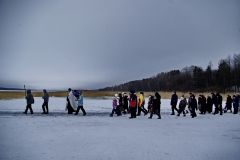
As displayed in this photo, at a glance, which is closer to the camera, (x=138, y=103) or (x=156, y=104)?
(x=156, y=104)

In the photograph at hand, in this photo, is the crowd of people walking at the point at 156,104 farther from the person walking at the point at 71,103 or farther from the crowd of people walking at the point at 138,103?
the person walking at the point at 71,103

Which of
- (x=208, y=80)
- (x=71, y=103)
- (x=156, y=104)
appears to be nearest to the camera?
(x=156, y=104)

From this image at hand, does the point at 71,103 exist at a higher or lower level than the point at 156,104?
lower

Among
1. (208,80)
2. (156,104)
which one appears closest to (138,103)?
(156,104)

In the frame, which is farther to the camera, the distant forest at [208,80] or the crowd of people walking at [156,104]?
the distant forest at [208,80]

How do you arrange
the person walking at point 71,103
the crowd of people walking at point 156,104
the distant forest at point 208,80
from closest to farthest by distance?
the crowd of people walking at point 156,104 → the person walking at point 71,103 → the distant forest at point 208,80

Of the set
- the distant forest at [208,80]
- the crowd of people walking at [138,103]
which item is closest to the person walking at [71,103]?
the crowd of people walking at [138,103]

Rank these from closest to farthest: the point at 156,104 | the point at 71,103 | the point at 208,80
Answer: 1. the point at 156,104
2. the point at 71,103
3. the point at 208,80

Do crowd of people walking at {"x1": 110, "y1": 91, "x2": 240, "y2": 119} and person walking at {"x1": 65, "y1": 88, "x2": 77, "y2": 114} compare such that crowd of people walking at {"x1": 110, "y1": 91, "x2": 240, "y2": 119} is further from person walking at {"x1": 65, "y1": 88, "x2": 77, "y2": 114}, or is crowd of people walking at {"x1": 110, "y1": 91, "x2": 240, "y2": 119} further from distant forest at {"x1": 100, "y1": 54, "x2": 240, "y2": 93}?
distant forest at {"x1": 100, "y1": 54, "x2": 240, "y2": 93}

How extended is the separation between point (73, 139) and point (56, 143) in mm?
771

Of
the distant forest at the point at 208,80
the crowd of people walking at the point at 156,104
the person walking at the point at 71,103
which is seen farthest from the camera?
the distant forest at the point at 208,80

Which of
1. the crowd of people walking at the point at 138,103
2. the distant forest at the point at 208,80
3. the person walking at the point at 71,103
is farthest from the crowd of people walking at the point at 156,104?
the distant forest at the point at 208,80

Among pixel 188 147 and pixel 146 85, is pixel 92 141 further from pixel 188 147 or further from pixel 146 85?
pixel 146 85

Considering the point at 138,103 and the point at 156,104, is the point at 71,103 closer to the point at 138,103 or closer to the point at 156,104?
the point at 138,103
